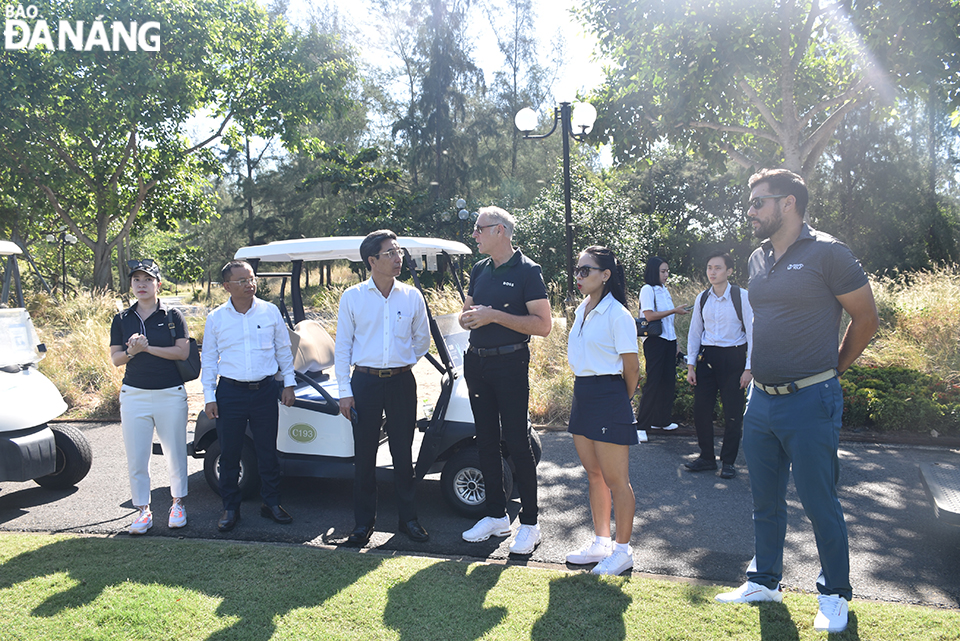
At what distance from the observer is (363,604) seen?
3201mm

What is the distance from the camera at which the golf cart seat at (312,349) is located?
5133mm

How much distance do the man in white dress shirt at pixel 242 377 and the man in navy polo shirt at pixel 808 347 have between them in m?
2.97

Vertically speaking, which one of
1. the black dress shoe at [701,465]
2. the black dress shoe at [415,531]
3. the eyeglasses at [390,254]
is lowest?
the black dress shoe at [415,531]

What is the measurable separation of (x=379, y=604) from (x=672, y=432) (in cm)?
418

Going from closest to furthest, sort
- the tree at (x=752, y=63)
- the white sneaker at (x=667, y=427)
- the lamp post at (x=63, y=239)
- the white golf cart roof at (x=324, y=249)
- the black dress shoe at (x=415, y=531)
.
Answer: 1. the black dress shoe at (x=415, y=531)
2. the white golf cart roof at (x=324, y=249)
3. the white sneaker at (x=667, y=427)
4. the tree at (x=752, y=63)
5. the lamp post at (x=63, y=239)

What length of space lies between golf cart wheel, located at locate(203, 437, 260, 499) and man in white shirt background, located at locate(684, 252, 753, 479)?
3.40 meters

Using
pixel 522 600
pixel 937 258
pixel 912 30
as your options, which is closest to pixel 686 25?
pixel 912 30

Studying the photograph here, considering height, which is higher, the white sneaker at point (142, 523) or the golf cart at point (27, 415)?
the golf cart at point (27, 415)

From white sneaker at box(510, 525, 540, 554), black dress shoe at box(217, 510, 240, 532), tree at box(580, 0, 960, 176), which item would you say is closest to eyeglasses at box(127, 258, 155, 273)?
black dress shoe at box(217, 510, 240, 532)

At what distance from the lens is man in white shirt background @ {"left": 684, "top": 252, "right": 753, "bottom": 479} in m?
4.98

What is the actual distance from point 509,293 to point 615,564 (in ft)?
5.16

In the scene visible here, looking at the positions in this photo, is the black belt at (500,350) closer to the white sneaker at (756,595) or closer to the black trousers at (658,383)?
the white sneaker at (756,595)

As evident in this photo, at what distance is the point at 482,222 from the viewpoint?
12.2ft
